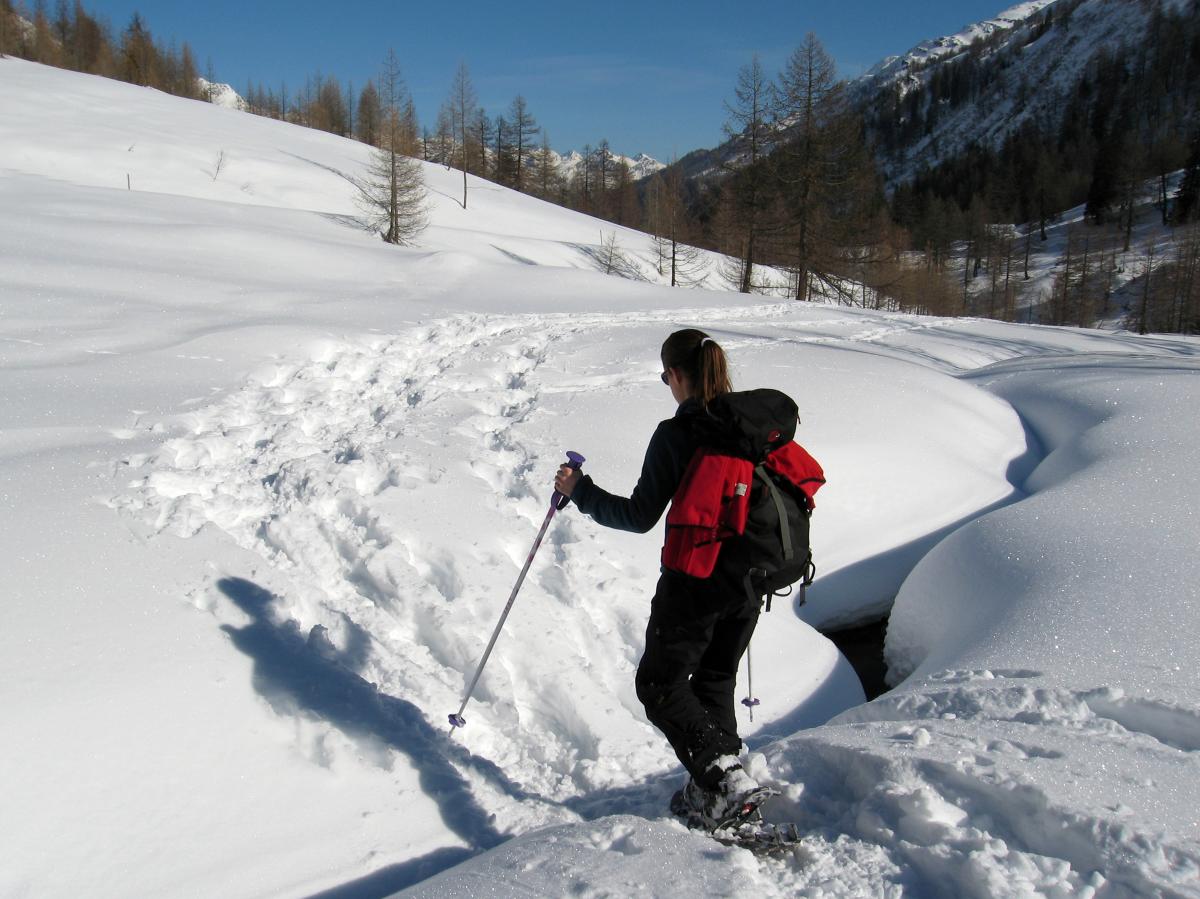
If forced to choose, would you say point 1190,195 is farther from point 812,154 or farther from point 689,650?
point 689,650

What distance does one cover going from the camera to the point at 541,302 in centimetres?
1180

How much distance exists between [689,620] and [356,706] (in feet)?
5.81

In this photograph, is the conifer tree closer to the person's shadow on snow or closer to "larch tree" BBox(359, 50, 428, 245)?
"larch tree" BBox(359, 50, 428, 245)

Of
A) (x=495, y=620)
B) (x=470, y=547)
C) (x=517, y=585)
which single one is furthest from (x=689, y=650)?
(x=470, y=547)

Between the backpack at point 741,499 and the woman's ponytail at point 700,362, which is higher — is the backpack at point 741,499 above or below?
below

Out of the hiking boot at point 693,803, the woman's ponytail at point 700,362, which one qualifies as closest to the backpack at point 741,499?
the woman's ponytail at point 700,362

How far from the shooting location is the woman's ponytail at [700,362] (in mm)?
2684

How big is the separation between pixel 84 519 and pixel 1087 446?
7.93 metres

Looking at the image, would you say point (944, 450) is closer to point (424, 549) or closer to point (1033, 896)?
point (424, 549)

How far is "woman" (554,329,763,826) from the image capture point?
268 cm

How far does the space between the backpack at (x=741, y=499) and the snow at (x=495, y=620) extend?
2.70ft

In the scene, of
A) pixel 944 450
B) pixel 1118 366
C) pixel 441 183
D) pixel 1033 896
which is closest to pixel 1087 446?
pixel 944 450

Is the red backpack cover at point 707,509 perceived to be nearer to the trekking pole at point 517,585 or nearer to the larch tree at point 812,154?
the trekking pole at point 517,585

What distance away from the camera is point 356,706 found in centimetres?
353
